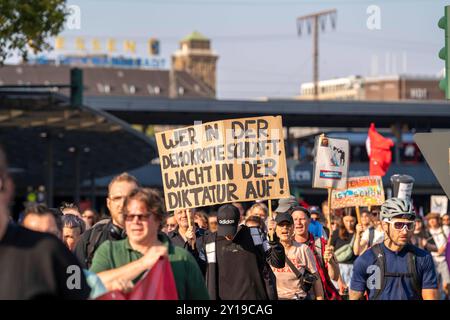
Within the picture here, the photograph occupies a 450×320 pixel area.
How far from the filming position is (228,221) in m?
11.2

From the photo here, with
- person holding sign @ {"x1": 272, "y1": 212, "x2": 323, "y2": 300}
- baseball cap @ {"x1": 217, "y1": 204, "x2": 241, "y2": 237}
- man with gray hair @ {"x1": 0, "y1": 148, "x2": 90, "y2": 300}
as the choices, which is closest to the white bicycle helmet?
baseball cap @ {"x1": 217, "y1": 204, "x2": 241, "y2": 237}

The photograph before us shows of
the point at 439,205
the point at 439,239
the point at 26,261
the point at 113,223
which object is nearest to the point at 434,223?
the point at 439,239

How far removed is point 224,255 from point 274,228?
5.21 feet

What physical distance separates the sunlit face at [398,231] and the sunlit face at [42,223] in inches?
141

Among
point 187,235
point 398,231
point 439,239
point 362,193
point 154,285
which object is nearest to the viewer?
point 154,285

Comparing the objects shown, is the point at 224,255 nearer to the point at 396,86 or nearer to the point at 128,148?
the point at 128,148

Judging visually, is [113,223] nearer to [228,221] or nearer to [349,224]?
[228,221]

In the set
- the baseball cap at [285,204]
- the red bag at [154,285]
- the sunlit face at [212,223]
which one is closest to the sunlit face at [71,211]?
the baseball cap at [285,204]

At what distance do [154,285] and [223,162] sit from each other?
5.24m

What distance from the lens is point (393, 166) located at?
73125mm

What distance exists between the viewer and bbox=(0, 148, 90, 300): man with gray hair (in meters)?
6.01

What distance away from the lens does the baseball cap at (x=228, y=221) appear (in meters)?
11.2

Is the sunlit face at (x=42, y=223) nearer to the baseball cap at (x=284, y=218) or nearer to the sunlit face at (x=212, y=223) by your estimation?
the baseball cap at (x=284, y=218)

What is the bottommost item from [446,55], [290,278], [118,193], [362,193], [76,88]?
[290,278]
